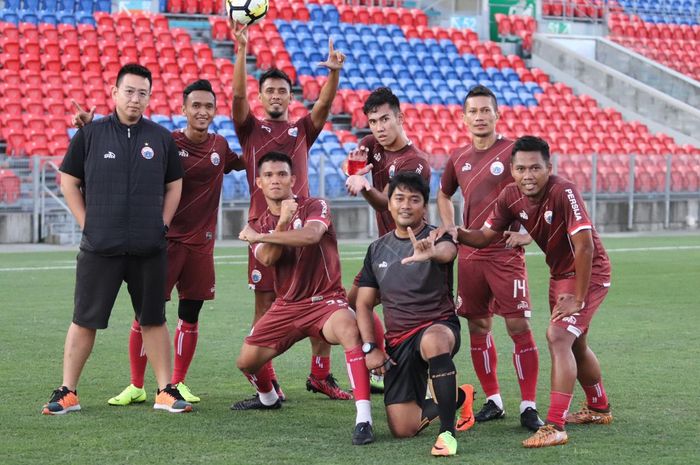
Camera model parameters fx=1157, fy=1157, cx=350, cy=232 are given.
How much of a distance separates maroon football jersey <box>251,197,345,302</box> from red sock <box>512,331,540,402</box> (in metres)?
1.18

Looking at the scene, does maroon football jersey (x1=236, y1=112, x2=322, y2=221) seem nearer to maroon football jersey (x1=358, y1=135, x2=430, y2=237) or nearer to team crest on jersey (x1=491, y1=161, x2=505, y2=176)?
maroon football jersey (x1=358, y1=135, x2=430, y2=237)

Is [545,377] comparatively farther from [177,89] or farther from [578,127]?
[578,127]

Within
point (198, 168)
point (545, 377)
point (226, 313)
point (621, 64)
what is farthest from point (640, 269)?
point (621, 64)

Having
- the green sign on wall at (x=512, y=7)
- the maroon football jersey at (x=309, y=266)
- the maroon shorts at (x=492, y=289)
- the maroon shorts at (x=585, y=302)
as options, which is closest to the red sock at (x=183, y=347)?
the maroon football jersey at (x=309, y=266)

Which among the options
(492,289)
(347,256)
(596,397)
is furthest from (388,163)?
(347,256)

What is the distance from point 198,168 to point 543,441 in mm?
3150

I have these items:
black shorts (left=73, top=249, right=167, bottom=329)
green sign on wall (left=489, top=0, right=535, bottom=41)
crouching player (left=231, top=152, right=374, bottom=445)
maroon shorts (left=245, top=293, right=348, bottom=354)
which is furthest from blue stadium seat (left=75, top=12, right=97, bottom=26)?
maroon shorts (left=245, top=293, right=348, bottom=354)

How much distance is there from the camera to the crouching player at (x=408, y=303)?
22.1ft

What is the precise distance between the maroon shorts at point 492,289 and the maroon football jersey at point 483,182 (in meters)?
0.06

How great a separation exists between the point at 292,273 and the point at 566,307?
1753mm

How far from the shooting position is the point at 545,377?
344 inches

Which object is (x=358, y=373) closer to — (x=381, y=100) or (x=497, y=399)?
(x=497, y=399)

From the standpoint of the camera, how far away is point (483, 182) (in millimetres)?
7582

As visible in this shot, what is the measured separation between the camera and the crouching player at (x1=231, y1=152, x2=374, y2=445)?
23.2 feet
